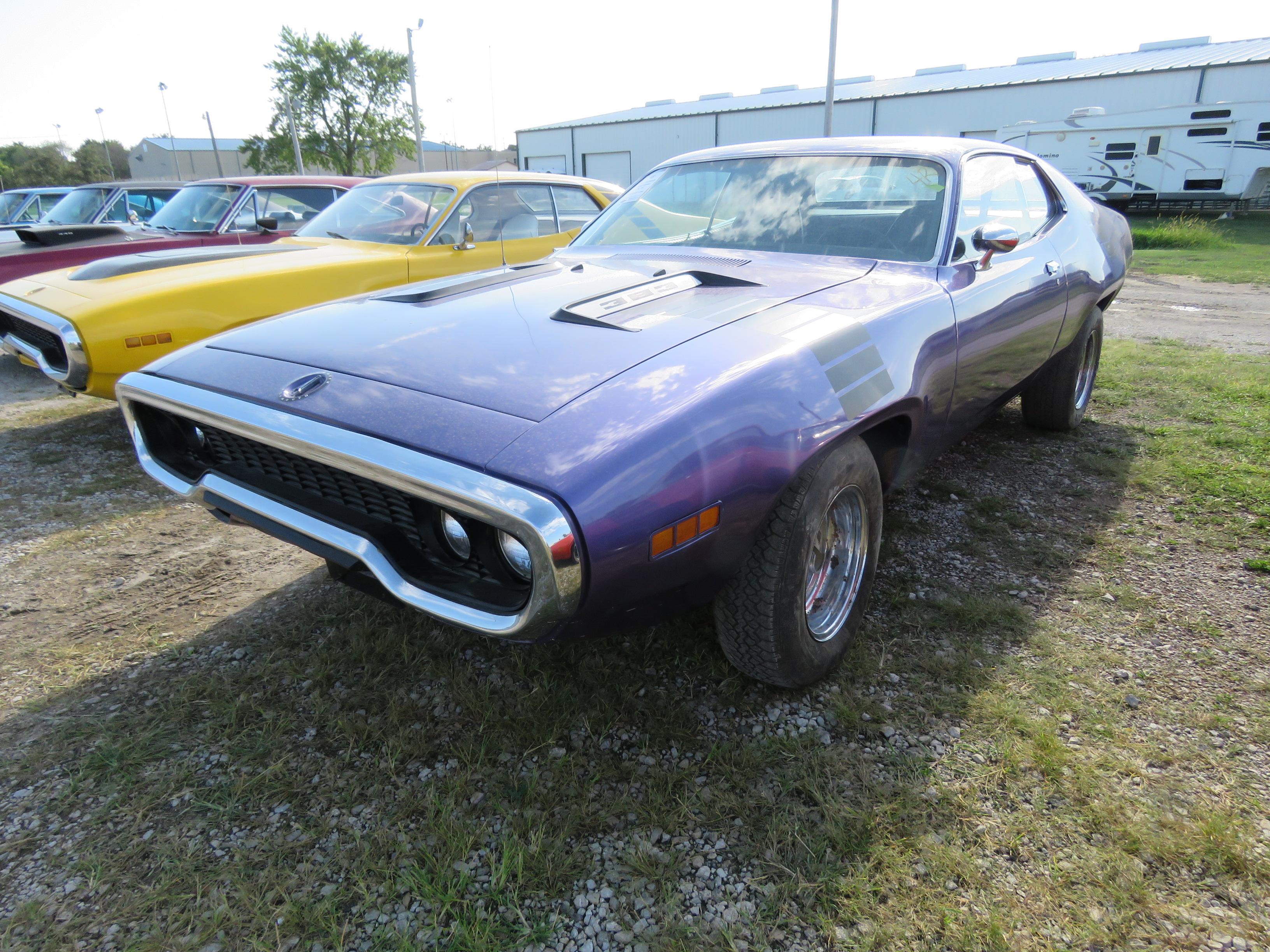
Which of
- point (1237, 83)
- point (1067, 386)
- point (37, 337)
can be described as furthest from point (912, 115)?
point (37, 337)

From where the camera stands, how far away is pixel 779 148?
10.4ft

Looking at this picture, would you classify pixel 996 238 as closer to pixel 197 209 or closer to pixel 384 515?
pixel 384 515

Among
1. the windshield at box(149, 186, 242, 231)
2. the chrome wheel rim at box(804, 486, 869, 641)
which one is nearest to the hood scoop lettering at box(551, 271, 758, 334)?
the chrome wheel rim at box(804, 486, 869, 641)

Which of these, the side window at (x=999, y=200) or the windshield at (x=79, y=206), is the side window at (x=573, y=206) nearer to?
the side window at (x=999, y=200)

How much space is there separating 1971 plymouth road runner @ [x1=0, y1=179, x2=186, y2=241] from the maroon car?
1.57m

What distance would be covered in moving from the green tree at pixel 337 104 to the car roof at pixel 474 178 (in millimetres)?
44187

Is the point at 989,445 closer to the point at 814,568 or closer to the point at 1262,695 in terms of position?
the point at 1262,695

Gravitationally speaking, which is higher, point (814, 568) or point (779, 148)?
point (779, 148)

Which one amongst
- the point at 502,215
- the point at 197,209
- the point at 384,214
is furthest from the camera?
the point at 197,209

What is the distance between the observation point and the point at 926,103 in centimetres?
2711

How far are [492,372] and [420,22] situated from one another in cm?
2307

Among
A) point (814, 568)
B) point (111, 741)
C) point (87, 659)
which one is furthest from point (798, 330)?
point (87, 659)

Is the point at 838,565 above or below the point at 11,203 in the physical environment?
below

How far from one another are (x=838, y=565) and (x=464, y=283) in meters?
1.53
